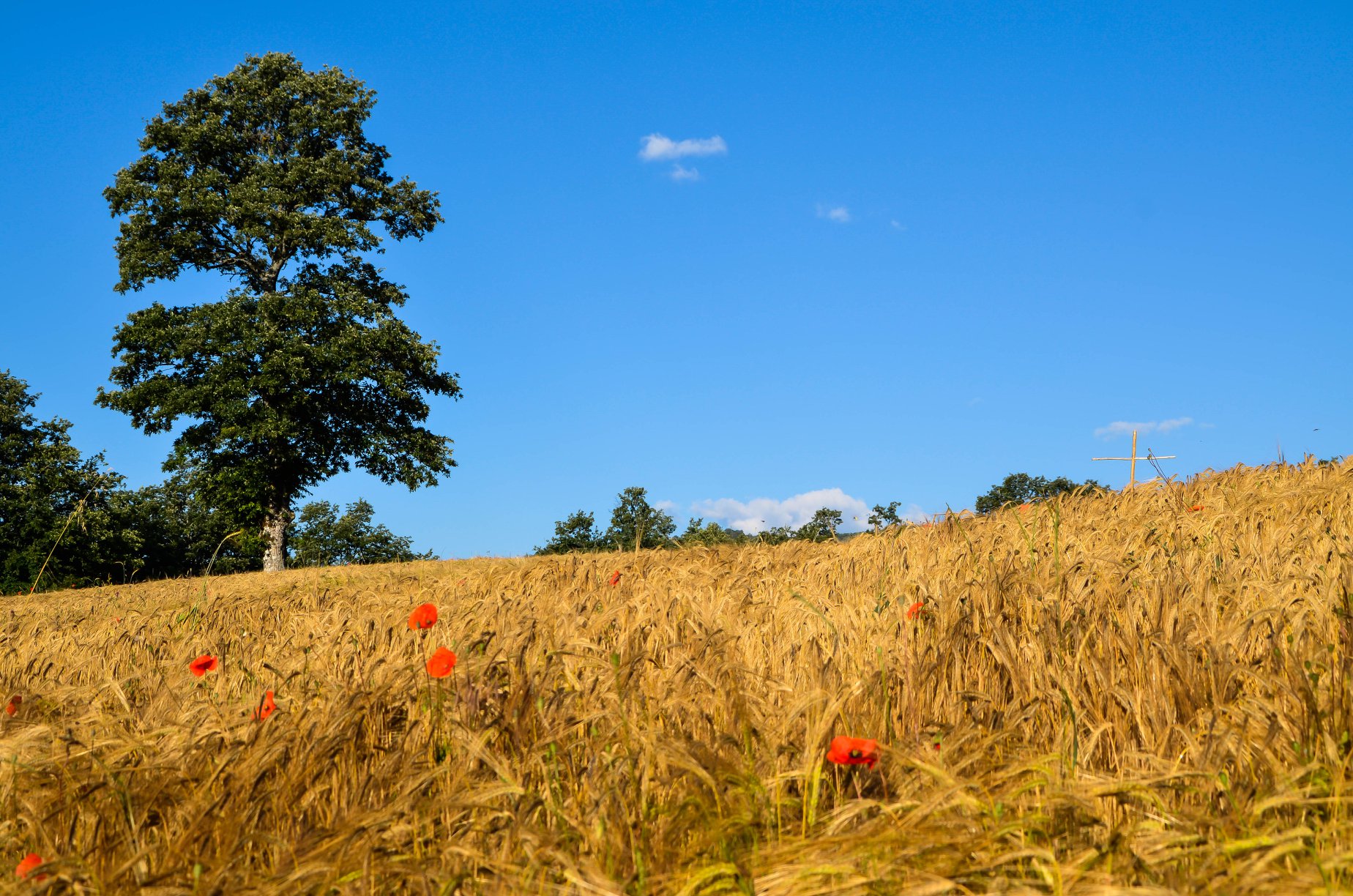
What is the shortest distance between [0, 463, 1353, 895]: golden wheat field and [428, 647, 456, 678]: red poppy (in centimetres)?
6

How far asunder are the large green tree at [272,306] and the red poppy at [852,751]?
22.7m

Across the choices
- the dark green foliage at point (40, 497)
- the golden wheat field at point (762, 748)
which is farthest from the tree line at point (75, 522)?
the golden wheat field at point (762, 748)

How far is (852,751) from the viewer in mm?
2301

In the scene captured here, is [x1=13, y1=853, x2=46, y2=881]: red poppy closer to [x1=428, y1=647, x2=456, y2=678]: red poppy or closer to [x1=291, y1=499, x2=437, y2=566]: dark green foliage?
[x1=428, y1=647, x2=456, y2=678]: red poppy

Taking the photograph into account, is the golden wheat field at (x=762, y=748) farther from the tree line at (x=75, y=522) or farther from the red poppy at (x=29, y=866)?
the tree line at (x=75, y=522)

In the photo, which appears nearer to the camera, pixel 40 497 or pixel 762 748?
pixel 762 748

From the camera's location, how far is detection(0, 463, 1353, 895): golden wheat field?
212 centimetres

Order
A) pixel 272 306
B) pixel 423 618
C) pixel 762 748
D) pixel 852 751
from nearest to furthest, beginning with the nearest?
1. pixel 852 751
2. pixel 762 748
3. pixel 423 618
4. pixel 272 306

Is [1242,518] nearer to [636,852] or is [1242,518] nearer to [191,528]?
[636,852]

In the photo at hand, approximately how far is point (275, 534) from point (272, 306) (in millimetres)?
6430

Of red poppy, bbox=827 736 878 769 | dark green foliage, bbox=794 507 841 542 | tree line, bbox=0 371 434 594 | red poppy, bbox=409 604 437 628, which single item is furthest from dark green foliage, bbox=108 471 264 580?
red poppy, bbox=827 736 878 769

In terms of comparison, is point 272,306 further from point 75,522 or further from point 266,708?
point 266,708

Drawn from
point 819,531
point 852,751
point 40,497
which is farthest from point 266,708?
point 40,497

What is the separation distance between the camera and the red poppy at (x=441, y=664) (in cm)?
314
